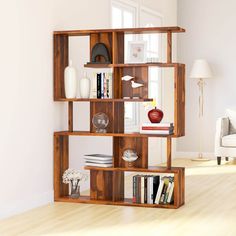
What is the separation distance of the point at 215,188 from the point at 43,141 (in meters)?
2.05

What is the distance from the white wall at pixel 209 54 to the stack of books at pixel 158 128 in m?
4.04

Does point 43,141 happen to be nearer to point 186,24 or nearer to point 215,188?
point 215,188

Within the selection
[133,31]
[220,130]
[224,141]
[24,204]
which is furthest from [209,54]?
[24,204]

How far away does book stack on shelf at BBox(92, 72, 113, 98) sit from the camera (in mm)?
5566

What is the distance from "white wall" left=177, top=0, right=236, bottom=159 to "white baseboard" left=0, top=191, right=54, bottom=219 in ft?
14.1

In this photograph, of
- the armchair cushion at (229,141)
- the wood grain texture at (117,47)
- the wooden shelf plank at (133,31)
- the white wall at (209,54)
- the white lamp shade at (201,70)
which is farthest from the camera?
the white wall at (209,54)

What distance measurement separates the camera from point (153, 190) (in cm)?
549

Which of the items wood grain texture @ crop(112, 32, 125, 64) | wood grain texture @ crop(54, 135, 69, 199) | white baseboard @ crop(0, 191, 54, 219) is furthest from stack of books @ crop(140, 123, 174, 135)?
white baseboard @ crop(0, 191, 54, 219)

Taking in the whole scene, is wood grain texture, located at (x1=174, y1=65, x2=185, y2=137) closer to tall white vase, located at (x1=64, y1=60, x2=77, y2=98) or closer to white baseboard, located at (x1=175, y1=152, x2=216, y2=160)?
tall white vase, located at (x1=64, y1=60, x2=77, y2=98)

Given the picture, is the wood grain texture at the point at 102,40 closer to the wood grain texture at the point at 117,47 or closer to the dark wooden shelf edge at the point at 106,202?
the wood grain texture at the point at 117,47

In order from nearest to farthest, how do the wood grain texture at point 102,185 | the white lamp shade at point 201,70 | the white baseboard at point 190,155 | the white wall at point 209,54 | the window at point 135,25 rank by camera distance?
the wood grain texture at point 102,185, the window at point 135,25, the white lamp shade at point 201,70, the white wall at point 209,54, the white baseboard at point 190,155

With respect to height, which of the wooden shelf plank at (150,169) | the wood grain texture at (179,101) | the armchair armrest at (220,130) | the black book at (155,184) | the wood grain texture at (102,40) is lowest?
the black book at (155,184)

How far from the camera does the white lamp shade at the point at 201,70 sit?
9.09 metres

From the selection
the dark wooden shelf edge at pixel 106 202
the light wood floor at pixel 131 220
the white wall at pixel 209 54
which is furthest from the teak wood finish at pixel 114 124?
the white wall at pixel 209 54
